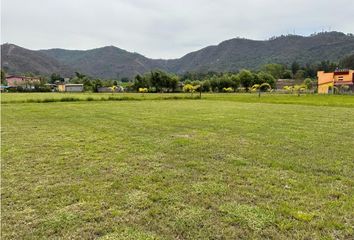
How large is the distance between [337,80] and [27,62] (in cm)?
12817

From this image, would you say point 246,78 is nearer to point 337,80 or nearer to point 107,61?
point 337,80

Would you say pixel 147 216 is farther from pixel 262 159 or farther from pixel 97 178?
pixel 262 159

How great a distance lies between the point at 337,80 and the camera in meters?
62.9

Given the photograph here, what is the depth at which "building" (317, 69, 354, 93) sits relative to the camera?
61062 millimetres

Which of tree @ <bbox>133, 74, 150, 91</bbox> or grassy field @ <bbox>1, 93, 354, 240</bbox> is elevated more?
tree @ <bbox>133, 74, 150, 91</bbox>

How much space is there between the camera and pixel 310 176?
5031 mm

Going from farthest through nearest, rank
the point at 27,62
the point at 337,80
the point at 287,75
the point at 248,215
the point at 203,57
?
the point at 203,57, the point at 27,62, the point at 287,75, the point at 337,80, the point at 248,215

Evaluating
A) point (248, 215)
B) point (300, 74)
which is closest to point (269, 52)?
point (300, 74)

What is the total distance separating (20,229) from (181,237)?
1759mm

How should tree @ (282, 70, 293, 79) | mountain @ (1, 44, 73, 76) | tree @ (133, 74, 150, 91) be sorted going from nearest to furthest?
tree @ (133, 74, 150, 91) → tree @ (282, 70, 293, 79) → mountain @ (1, 44, 73, 76)

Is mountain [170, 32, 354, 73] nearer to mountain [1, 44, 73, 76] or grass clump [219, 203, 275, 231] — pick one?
mountain [1, 44, 73, 76]

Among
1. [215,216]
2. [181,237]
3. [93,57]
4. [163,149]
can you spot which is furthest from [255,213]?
[93,57]

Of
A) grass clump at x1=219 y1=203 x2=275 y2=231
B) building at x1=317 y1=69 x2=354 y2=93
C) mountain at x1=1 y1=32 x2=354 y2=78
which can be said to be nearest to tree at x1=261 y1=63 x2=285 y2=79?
mountain at x1=1 y1=32 x2=354 y2=78

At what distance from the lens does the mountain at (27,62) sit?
419ft
